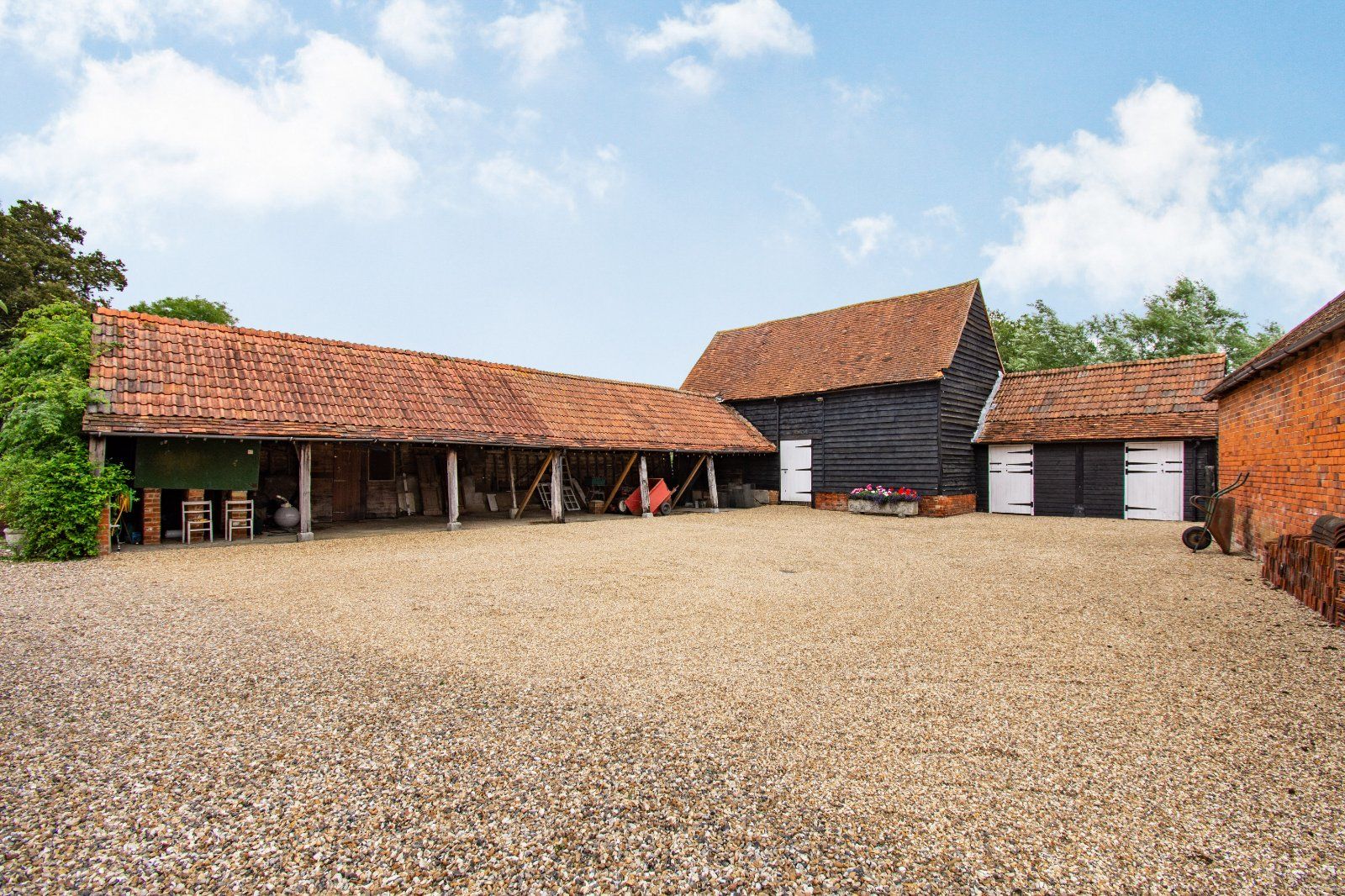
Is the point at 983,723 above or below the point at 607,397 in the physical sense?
below

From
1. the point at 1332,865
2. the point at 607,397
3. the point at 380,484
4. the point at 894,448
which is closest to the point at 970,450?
the point at 894,448

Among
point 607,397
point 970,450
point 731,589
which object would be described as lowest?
point 731,589

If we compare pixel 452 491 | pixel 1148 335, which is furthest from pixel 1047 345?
pixel 452 491

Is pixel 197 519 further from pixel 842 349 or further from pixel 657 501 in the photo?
pixel 842 349

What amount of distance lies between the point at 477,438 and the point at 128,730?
32.9 ft

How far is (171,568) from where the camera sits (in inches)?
340

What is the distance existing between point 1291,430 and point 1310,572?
2.79 meters

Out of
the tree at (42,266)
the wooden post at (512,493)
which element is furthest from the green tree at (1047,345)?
the tree at (42,266)

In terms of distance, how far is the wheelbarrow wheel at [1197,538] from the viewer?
A: 10148 mm

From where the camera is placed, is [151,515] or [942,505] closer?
[151,515]

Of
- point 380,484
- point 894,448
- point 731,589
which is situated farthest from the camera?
point 894,448

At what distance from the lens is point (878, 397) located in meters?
18.6

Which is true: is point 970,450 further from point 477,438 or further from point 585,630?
point 585,630

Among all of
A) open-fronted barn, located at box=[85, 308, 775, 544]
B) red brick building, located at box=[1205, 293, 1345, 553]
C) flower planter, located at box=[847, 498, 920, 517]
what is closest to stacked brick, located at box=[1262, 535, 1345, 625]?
red brick building, located at box=[1205, 293, 1345, 553]
